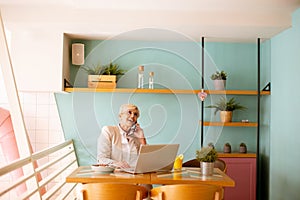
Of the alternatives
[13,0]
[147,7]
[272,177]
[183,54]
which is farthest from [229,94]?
[13,0]

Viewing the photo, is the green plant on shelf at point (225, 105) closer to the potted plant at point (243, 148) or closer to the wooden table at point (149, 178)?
the potted plant at point (243, 148)

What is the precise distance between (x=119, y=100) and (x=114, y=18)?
91 cm

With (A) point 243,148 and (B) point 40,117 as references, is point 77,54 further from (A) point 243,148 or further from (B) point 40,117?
(A) point 243,148

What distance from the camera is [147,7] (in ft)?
13.1

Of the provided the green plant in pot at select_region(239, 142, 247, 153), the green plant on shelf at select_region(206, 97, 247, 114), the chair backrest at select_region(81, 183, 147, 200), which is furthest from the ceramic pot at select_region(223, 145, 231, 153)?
the chair backrest at select_region(81, 183, 147, 200)

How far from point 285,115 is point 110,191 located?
224cm

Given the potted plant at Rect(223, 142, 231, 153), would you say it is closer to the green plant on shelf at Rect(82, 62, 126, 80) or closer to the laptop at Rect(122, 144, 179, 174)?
the green plant on shelf at Rect(82, 62, 126, 80)

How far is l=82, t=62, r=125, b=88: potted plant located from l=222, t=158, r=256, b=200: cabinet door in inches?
61.5

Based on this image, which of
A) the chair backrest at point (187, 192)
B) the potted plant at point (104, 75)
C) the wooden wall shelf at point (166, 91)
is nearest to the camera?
the chair backrest at point (187, 192)

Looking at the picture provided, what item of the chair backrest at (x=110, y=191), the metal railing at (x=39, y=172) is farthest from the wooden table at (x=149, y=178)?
the metal railing at (x=39, y=172)

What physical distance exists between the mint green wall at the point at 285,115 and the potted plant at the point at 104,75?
1781mm

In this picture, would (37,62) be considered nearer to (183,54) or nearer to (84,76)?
(84,76)

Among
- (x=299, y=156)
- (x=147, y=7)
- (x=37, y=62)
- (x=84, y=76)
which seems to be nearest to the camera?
(x=299, y=156)

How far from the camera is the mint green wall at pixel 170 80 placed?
4.56 meters
